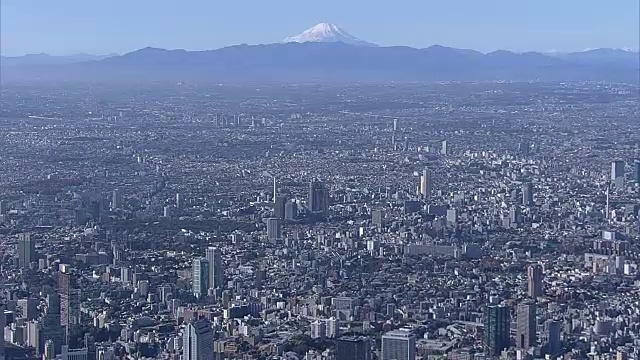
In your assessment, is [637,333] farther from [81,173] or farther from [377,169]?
[377,169]

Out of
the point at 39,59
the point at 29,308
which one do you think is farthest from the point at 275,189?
the point at 39,59

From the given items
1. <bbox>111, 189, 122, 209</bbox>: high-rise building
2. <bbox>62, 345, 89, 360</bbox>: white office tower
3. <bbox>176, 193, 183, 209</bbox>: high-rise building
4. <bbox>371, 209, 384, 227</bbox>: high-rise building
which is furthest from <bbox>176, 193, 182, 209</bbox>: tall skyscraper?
<bbox>62, 345, 89, 360</bbox>: white office tower

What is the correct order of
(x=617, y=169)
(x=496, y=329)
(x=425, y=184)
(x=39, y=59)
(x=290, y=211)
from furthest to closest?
(x=39, y=59) < (x=617, y=169) < (x=425, y=184) < (x=290, y=211) < (x=496, y=329)

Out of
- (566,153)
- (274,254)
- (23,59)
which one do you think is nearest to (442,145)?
(566,153)

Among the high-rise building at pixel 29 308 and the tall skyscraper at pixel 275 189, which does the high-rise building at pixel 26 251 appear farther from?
the tall skyscraper at pixel 275 189

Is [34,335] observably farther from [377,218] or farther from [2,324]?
[377,218]

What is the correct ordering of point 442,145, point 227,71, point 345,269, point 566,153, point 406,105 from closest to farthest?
point 345,269, point 566,153, point 442,145, point 406,105, point 227,71

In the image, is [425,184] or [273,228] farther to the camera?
[425,184]
